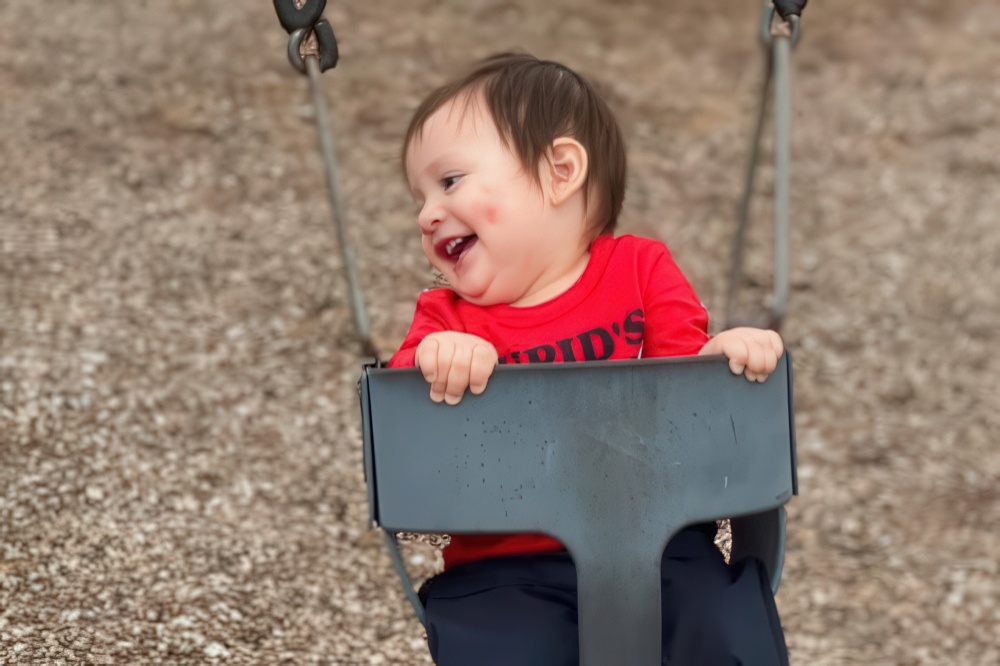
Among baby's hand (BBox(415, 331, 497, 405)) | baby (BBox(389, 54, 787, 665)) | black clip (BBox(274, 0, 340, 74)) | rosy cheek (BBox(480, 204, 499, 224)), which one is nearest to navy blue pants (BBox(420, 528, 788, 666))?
baby (BBox(389, 54, 787, 665))

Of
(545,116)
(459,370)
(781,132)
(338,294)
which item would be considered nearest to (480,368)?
(459,370)

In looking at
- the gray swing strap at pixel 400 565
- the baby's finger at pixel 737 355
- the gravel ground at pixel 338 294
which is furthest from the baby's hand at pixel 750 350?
the gravel ground at pixel 338 294

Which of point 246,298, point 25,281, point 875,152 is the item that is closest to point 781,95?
point 246,298

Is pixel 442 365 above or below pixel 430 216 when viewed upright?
below

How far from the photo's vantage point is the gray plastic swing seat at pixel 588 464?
33.9 inches

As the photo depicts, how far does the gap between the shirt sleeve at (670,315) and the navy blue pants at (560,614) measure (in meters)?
0.17

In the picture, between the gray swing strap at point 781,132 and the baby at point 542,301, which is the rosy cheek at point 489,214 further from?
the gray swing strap at point 781,132

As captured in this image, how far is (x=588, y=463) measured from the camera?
87 centimetres

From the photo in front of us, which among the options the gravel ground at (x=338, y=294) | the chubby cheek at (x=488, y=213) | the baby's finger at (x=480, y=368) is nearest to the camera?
the baby's finger at (x=480, y=368)

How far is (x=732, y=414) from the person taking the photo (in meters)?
0.88

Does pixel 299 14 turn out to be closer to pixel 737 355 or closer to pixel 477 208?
pixel 477 208

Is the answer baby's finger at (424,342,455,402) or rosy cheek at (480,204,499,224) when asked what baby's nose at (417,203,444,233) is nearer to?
rosy cheek at (480,204,499,224)

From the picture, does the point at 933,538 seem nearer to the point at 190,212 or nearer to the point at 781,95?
the point at 781,95

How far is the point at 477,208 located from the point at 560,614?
0.33 meters
